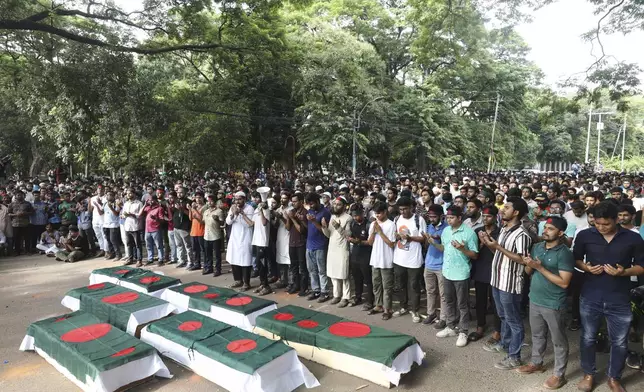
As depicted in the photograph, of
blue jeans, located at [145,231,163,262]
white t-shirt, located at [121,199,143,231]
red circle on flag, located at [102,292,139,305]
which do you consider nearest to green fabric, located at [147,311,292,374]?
red circle on flag, located at [102,292,139,305]

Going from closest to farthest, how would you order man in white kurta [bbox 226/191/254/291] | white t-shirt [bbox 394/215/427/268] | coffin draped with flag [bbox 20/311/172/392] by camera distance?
coffin draped with flag [bbox 20/311/172/392] < white t-shirt [bbox 394/215/427/268] < man in white kurta [bbox 226/191/254/291]

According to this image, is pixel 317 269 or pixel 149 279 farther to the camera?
pixel 317 269

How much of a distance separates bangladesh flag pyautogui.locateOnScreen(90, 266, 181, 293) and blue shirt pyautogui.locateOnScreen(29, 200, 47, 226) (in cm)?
499

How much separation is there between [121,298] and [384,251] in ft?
11.7

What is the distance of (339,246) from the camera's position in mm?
6258

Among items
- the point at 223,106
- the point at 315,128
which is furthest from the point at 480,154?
the point at 223,106

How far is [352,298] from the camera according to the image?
645 centimetres

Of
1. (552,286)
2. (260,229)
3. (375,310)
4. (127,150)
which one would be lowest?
(375,310)

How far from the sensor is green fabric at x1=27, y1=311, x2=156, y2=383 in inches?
Answer: 152

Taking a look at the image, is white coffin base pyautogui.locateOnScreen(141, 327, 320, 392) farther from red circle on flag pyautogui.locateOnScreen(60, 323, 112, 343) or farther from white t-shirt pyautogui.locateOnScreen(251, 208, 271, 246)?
white t-shirt pyautogui.locateOnScreen(251, 208, 271, 246)

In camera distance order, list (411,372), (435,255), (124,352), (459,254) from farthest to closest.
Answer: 1. (435,255)
2. (459,254)
3. (411,372)
4. (124,352)

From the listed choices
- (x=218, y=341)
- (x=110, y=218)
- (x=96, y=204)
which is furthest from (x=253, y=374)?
(x=96, y=204)

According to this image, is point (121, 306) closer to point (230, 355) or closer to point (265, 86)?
point (230, 355)

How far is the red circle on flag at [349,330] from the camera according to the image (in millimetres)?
4384
